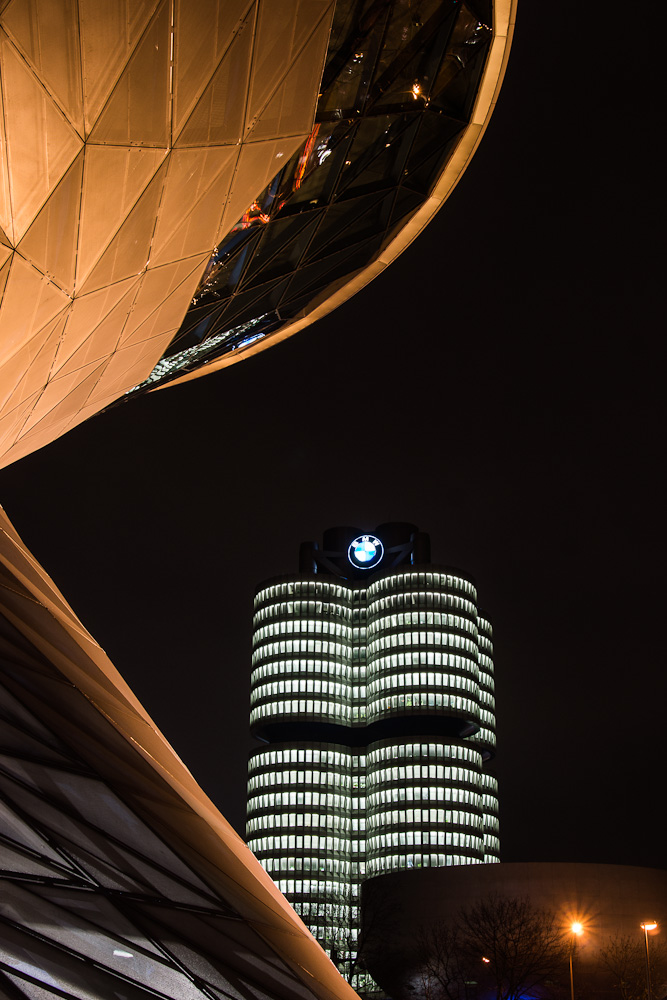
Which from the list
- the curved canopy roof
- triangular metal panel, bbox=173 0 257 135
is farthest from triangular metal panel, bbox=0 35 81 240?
triangular metal panel, bbox=173 0 257 135

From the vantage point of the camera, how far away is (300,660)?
143500 mm

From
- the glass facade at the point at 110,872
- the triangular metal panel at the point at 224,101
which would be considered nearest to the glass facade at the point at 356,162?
the triangular metal panel at the point at 224,101

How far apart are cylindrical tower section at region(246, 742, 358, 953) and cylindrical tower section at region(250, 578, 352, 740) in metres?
5.51

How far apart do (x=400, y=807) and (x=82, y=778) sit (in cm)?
12811

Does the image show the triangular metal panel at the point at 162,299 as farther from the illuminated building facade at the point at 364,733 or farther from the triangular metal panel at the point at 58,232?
the illuminated building facade at the point at 364,733

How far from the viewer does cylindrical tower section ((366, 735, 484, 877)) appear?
12631cm

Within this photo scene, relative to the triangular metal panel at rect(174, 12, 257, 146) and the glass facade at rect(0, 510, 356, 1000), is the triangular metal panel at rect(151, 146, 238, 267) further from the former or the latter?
the glass facade at rect(0, 510, 356, 1000)

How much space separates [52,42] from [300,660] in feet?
456

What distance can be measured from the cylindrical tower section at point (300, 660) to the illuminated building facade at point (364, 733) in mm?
205

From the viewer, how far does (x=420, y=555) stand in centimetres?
15400

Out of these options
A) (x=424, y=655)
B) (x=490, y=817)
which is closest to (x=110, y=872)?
(x=424, y=655)

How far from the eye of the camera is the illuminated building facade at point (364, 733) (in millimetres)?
129000

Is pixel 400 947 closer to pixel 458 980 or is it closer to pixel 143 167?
pixel 458 980

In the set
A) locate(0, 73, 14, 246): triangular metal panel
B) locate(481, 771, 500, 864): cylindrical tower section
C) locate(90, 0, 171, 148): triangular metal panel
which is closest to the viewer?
locate(0, 73, 14, 246): triangular metal panel
